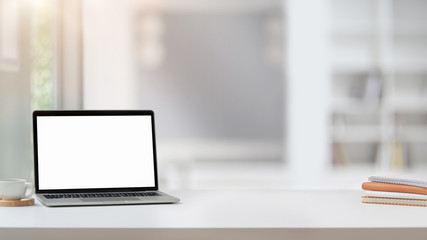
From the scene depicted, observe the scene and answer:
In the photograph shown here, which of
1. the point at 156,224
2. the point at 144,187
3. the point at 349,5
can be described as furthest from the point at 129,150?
the point at 349,5

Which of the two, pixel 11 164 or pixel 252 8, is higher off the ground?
pixel 252 8

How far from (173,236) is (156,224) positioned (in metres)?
0.05

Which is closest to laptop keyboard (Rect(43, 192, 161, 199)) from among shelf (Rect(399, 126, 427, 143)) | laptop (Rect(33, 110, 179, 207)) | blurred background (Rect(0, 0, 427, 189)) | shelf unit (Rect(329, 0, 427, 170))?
laptop (Rect(33, 110, 179, 207))

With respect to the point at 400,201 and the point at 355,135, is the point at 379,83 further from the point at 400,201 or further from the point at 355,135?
the point at 400,201

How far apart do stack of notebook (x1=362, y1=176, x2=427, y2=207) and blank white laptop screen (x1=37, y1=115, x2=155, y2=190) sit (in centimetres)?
66

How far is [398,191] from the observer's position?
1702 millimetres

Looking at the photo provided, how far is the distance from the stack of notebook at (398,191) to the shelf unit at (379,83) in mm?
3658

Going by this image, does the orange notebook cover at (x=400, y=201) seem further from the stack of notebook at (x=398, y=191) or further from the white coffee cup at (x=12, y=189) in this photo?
the white coffee cup at (x=12, y=189)

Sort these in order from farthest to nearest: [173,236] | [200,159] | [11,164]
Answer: [200,159] → [11,164] → [173,236]

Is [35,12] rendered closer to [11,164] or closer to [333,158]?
[11,164]

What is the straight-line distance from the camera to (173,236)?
4.37 feet

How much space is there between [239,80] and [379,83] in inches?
70.1

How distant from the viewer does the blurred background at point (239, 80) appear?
249 centimetres

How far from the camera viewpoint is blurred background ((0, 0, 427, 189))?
8.18ft
